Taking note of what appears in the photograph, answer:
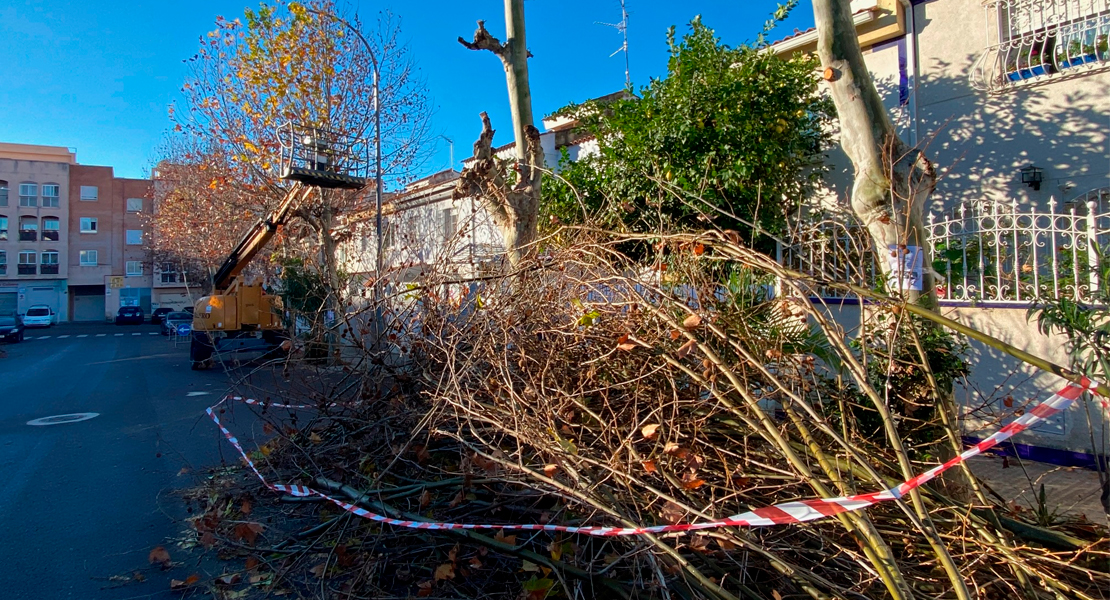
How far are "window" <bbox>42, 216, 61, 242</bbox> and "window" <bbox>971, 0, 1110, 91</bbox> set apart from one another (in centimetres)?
5785

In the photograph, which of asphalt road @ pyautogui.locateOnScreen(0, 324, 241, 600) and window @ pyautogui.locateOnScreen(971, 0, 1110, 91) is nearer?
asphalt road @ pyautogui.locateOnScreen(0, 324, 241, 600)

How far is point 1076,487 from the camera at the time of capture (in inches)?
207

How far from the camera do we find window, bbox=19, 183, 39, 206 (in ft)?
155

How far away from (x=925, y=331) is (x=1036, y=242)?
1.81m

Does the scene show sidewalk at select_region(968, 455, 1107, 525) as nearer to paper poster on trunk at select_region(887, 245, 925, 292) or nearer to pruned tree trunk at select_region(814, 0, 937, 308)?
paper poster on trunk at select_region(887, 245, 925, 292)

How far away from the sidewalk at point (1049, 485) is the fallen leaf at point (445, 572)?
142 inches

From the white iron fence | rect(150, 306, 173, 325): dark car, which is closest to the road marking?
the white iron fence

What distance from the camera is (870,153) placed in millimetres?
4816

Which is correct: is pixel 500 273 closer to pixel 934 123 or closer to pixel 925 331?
pixel 925 331

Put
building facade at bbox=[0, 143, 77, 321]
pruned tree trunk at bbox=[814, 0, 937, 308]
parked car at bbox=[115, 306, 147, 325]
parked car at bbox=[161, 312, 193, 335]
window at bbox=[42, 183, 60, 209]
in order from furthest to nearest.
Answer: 1. window at bbox=[42, 183, 60, 209]
2. building facade at bbox=[0, 143, 77, 321]
3. parked car at bbox=[115, 306, 147, 325]
4. parked car at bbox=[161, 312, 193, 335]
5. pruned tree trunk at bbox=[814, 0, 937, 308]

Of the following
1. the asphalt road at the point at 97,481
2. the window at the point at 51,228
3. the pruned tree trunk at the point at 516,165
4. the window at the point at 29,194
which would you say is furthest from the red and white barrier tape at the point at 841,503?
the window at the point at 29,194

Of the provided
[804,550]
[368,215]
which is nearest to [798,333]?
[804,550]

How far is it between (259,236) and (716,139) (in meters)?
10.4

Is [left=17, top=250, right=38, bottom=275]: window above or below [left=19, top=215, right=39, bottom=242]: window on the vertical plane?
below
